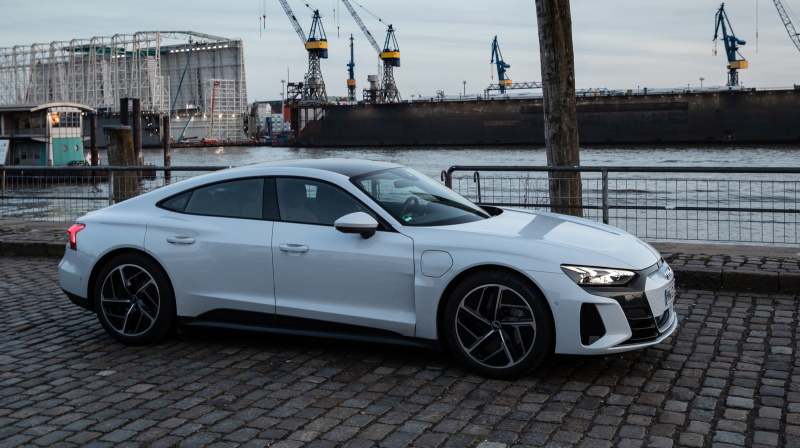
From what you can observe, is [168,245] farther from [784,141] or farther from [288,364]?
[784,141]

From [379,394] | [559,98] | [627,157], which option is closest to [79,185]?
[559,98]

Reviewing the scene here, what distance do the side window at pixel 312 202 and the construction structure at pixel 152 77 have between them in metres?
148

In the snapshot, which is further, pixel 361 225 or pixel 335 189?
pixel 335 189

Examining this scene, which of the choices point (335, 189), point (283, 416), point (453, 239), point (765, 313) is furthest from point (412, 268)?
point (765, 313)

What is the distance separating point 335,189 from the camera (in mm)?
5578

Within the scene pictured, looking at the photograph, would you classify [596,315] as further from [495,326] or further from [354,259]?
[354,259]

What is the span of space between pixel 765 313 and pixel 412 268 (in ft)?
10.7

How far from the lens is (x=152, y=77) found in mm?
162500

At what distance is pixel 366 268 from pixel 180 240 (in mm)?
1429

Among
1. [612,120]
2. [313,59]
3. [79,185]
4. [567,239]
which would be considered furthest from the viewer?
[313,59]

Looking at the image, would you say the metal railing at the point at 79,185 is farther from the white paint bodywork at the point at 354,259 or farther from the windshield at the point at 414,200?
the windshield at the point at 414,200

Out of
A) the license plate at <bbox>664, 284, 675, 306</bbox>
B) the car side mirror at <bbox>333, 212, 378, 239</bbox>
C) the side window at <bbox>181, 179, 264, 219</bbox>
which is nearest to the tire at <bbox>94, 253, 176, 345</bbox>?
the side window at <bbox>181, 179, 264, 219</bbox>

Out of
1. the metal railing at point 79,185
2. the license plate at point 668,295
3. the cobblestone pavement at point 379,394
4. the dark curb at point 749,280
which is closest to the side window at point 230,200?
the cobblestone pavement at point 379,394

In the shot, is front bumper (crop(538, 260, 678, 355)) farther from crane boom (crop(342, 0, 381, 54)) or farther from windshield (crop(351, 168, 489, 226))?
crane boom (crop(342, 0, 381, 54))
